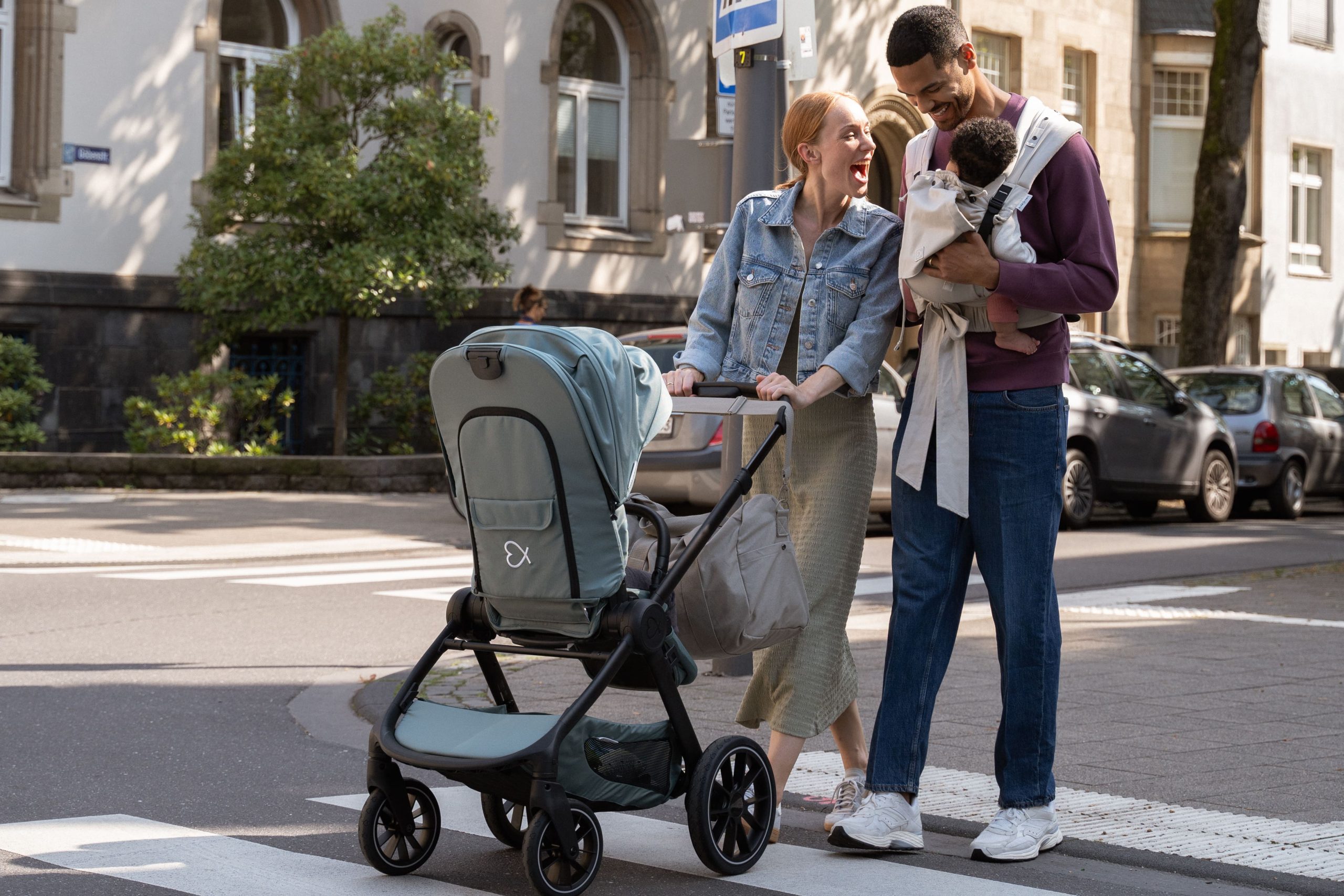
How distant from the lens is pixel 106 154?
19.8m

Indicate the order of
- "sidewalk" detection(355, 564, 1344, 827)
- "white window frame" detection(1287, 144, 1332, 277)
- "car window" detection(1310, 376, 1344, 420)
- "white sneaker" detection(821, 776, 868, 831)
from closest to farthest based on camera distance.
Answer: "white sneaker" detection(821, 776, 868, 831) < "sidewalk" detection(355, 564, 1344, 827) < "car window" detection(1310, 376, 1344, 420) < "white window frame" detection(1287, 144, 1332, 277)

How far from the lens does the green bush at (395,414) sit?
825 inches

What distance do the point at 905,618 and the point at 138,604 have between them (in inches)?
264

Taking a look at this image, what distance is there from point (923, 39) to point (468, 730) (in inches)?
81.5

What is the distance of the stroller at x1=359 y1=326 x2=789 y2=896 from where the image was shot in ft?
14.5

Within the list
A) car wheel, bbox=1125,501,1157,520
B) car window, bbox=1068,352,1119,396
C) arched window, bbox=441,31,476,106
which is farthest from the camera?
arched window, bbox=441,31,476,106

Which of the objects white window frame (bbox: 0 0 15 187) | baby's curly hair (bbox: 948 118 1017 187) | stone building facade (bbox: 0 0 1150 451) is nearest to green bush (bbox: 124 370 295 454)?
stone building facade (bbox: 0 0 1150 451)

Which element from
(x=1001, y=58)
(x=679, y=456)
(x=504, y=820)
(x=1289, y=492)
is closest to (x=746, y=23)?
(x=504, y=820)

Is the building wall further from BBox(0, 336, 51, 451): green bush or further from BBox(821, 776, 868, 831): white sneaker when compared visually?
BBox(821, 776, 868, 831): white sneaker

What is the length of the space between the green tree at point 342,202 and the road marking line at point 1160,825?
13.6m

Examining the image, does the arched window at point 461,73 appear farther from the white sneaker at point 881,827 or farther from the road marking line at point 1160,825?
the white sneaker at point 881,827

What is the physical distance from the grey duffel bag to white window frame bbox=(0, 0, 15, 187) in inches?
653

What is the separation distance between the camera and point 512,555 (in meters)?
4.55

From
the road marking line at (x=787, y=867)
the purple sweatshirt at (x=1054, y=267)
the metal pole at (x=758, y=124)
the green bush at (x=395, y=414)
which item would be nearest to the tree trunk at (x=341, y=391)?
the green bush at (x=395, y=414)
